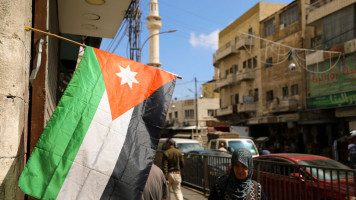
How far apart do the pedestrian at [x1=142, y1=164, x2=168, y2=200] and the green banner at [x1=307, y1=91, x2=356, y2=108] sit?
70.5 ft

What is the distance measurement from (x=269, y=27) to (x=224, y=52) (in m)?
9.43

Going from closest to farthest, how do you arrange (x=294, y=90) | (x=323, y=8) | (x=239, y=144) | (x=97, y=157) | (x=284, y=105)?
(x=97, y=157) < (x=239, y=144) < (x=323, y=8) < (x=294, y=90) < (x=284, y=105)

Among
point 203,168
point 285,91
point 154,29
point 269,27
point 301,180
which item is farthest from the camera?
point 154,29

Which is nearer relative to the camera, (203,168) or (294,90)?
(203,168)

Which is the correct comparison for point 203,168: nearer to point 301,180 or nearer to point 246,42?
point 301,180

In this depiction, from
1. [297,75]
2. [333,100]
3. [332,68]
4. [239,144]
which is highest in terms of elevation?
[297,75]

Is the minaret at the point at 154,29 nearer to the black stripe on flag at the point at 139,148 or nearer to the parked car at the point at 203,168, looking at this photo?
the parked car at the point at 203,168

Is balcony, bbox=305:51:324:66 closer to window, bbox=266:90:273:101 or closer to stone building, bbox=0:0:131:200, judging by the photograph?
window, bbox=266:90:273:101

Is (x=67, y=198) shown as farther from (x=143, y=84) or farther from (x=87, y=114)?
(x=143, y=84)

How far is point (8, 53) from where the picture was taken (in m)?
2.78

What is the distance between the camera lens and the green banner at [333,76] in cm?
2335

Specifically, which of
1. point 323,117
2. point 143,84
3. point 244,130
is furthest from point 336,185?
point 244,130

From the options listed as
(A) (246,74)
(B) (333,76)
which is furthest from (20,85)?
(A) (246,74)

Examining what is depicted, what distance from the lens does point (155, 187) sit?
14.6 feet
